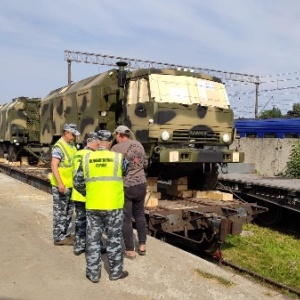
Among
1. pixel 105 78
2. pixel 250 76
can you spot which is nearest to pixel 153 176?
pixel 105 78

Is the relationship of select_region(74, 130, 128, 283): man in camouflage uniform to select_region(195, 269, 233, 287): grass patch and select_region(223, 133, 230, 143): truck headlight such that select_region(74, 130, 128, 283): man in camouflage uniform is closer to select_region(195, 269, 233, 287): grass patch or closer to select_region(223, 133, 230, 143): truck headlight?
select_region(195, 269, 233, 287): grass patch

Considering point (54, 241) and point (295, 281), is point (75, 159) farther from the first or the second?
point (295, 281)

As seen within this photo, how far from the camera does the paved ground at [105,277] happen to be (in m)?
4.44

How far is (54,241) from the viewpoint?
6.21m

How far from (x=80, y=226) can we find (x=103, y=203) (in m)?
1.04

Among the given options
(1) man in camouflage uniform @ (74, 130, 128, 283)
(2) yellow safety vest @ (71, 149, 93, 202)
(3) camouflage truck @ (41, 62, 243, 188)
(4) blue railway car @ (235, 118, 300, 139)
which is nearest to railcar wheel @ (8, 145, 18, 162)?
(3) camouflage truck @ (41, 62, 243, 188)

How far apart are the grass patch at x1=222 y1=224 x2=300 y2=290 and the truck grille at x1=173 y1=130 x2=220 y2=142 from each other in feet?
7.47

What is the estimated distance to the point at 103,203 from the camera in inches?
186

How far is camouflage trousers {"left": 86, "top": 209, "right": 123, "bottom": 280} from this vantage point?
4781mm

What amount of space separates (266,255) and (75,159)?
4706 millimetres

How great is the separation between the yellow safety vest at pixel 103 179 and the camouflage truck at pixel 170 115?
2660 mm

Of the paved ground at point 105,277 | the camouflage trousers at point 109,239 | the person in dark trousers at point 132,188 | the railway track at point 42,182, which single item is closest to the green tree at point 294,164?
the railway track at point 42,182

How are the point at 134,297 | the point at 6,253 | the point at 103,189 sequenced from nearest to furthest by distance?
the point at 134,297 → the point at 103,189 → the point at 6,253

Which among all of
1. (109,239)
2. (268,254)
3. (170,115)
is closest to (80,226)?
(109,239)
